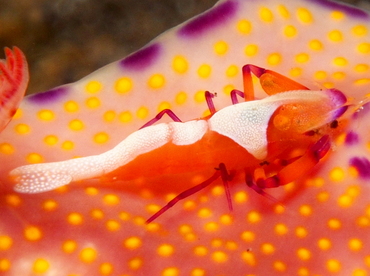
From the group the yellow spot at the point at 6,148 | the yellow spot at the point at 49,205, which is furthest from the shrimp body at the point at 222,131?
the yellow spot at the point at 6,148

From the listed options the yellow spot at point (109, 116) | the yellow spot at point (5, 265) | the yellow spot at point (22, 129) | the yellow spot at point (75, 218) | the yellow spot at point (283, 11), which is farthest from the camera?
the yellow spot at point (283, 11)

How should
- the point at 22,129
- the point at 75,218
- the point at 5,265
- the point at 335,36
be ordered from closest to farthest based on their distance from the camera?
1. the point at 5,265
2. the point at 75,218
3. the point at 22,129
4. the point at 335,36

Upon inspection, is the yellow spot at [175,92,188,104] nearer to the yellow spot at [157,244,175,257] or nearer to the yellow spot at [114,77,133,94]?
the yellow spot at [114,77,133,94]

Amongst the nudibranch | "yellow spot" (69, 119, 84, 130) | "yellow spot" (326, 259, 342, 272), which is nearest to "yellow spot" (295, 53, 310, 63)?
the nudibranch

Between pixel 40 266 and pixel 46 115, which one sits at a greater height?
pixel 46 115

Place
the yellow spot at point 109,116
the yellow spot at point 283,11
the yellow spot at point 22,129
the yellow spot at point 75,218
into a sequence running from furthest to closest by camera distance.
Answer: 1. the yellow spot at point 283,11
2. the yellow spot at point 109,116
3. the yellow spot at point 22,129
4. the yellow spot at point 75,218

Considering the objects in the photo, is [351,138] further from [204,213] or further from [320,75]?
[204,213]

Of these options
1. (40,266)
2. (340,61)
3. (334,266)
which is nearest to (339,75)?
(340,61)

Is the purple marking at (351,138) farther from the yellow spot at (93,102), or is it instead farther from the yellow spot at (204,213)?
the yellow spot at (93,102)
